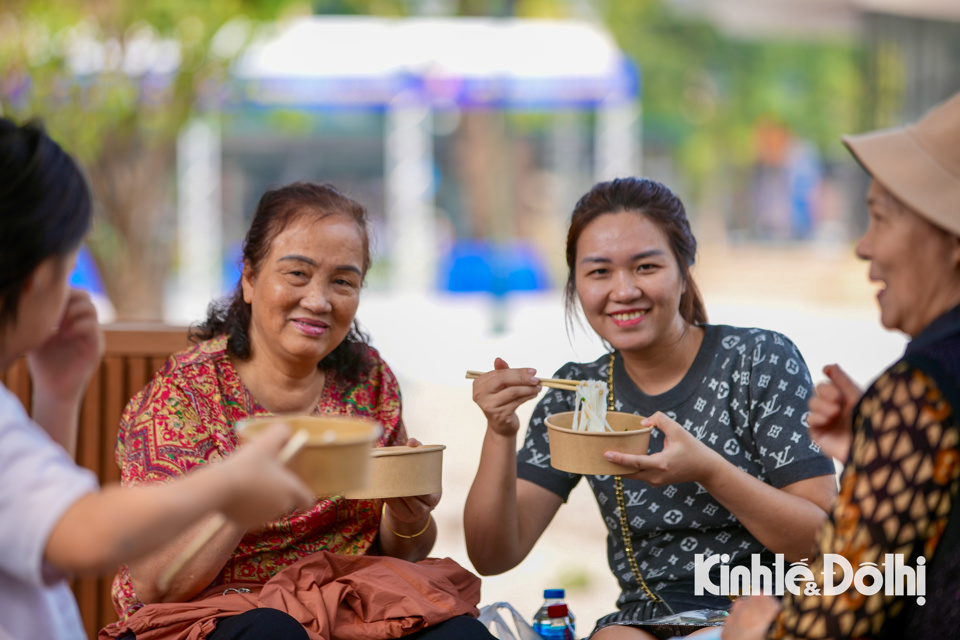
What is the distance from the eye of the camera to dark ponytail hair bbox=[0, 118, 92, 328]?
1680mm

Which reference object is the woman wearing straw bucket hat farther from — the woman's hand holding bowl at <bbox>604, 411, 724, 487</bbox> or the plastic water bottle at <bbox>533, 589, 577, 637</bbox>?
the plastic water bottle at <bbox>533, 589, 577, 637</bbox>

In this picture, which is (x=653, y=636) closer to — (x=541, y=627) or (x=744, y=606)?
(x=541, y=627)

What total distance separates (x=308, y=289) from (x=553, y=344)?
24.5ft

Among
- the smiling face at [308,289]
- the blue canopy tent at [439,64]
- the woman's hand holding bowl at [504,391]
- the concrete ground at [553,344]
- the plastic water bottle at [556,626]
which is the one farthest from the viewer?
the blue canopy tent at [439,64]

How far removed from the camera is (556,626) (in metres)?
3.00

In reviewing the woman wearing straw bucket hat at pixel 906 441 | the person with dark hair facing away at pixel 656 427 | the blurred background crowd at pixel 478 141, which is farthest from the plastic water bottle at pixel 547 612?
the woman wearing straw bucket hat at pixel 906 441

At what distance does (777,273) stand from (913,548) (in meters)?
16.0

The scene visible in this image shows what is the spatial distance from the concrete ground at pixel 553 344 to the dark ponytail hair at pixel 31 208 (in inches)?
69.9

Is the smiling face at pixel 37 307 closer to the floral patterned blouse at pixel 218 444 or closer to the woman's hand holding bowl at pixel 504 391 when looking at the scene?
the floral patterned blouse at pixel 218 444

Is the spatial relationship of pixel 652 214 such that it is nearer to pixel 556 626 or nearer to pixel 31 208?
pixel 556 626

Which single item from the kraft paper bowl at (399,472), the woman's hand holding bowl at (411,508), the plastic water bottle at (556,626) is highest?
the kraft paper bowl at (399,472)

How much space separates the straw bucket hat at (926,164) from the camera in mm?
1716

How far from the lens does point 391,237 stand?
16484mm

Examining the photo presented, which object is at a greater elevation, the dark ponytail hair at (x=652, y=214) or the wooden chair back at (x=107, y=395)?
the dark ponytail hair at (x=652, y=214)
